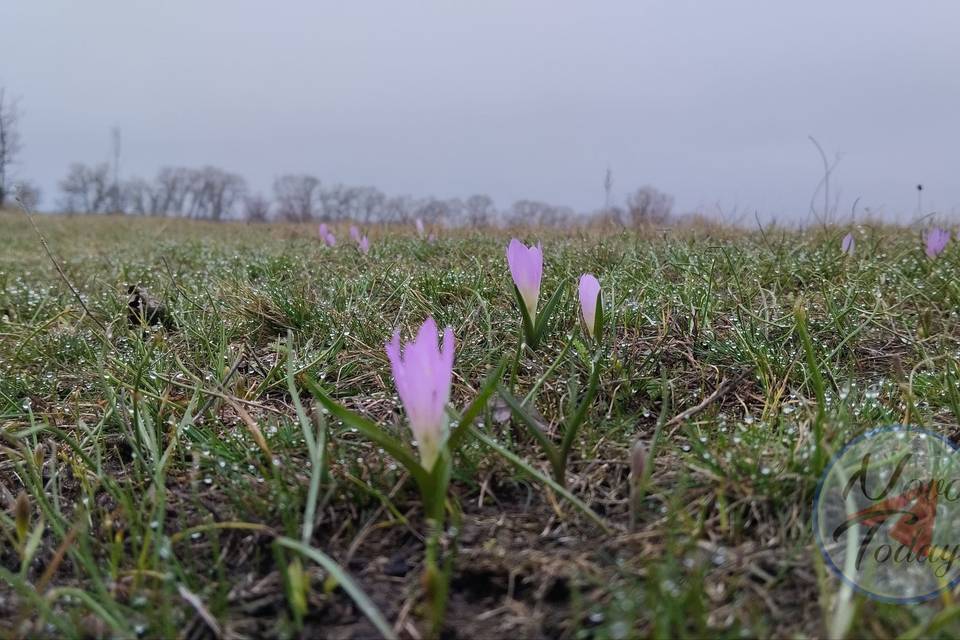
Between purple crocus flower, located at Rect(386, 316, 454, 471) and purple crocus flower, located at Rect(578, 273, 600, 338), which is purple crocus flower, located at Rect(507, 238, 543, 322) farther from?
purple crocus flower, located at Rect(386, 316, 454, 471)

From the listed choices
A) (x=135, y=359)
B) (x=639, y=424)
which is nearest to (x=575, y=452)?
(x=639, y=424)

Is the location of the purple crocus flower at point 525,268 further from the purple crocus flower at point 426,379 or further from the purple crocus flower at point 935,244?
the purple crocus flower at point 935,244

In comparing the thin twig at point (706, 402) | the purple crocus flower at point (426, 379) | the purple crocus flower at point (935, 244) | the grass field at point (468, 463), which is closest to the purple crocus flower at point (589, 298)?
the grass field at point (468, 463)

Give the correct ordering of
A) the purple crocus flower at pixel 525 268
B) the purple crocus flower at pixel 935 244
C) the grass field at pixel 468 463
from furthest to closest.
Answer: the purple crocus flower at pixel 935 244 → the purple crocus flower at pixel 525 268 → the grass field at pixel 468 463

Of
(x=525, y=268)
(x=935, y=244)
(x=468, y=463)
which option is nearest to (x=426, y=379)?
(x=468, y=463)

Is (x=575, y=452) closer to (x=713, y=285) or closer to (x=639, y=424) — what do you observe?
(x=639, y=424)

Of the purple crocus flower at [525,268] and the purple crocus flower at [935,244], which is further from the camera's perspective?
the purple crocus flower at [935,244]
